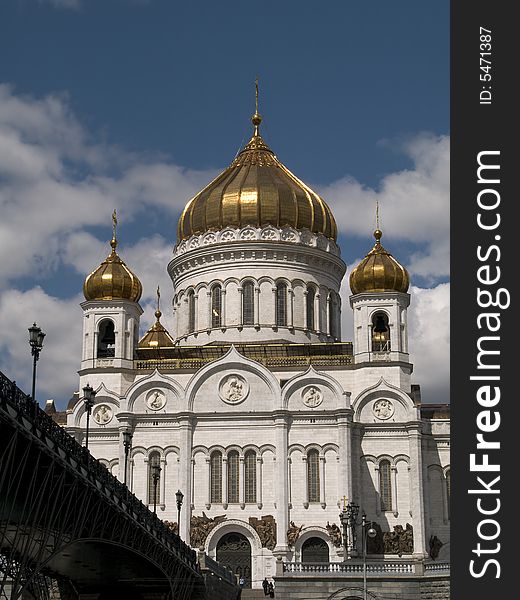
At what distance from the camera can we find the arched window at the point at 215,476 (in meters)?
57.4

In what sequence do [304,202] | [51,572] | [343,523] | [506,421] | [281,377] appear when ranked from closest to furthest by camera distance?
[506,421]
[51,572]
[343,523]
[281,377]
[304,202]

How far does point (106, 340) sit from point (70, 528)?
33364 millimetres

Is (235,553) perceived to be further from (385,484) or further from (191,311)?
(191,311)

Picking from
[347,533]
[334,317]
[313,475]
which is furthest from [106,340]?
[347,533]

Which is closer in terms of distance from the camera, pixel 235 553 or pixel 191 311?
pixel 235 553

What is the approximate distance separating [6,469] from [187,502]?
33.8 meters

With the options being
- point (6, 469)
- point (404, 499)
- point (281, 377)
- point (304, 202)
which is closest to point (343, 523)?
point (404, 499)

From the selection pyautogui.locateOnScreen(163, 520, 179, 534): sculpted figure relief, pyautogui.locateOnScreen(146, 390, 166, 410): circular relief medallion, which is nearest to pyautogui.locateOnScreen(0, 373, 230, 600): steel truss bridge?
pyautogui.locateOnScreen(163, 520, 179, 534): sculpted figure relief

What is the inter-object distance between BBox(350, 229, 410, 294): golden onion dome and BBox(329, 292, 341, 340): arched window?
192 inches

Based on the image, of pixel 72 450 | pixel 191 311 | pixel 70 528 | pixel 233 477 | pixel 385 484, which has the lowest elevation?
pixel 70 528

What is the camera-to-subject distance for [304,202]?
220ft

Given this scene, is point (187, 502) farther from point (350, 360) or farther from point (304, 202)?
point (304, 202)

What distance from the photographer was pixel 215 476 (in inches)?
2282

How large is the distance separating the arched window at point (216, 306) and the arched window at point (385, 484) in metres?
12.1
